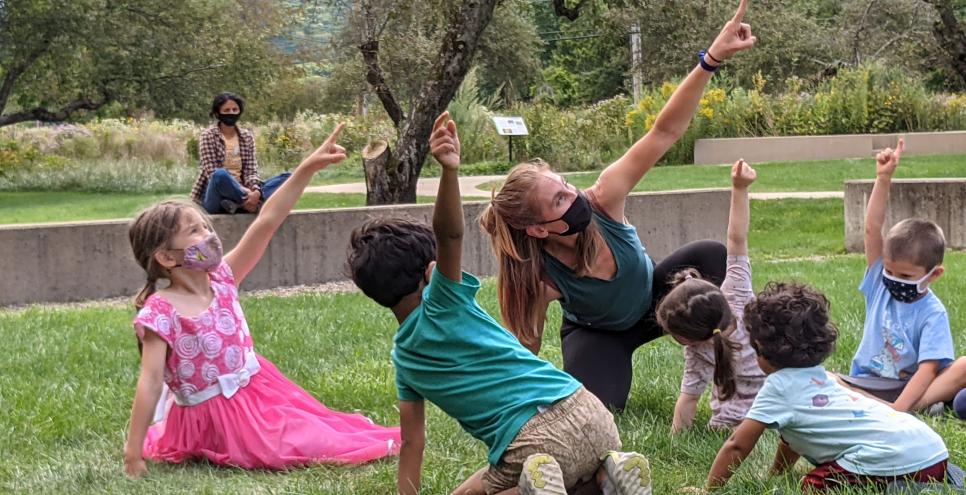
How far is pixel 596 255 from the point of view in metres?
4.34

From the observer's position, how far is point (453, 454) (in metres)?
4.24

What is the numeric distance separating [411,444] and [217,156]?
640cm

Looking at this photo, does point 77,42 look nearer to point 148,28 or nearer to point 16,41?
point 16,41

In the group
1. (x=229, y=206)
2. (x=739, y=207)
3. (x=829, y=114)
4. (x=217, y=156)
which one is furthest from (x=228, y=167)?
(x=829, y=114)

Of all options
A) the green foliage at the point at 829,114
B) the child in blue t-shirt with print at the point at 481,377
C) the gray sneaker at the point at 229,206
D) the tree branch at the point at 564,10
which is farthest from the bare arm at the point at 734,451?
the green foliage at the point at 829,114

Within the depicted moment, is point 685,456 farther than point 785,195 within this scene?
No

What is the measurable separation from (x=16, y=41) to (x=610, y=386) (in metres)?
21.7

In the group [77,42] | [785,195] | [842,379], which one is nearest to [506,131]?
[785,195]

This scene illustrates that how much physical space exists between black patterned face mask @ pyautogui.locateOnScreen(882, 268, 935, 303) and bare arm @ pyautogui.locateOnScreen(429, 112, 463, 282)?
2.25 metres

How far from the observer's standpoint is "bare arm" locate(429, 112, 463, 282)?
2.85 meters

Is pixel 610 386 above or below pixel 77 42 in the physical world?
below

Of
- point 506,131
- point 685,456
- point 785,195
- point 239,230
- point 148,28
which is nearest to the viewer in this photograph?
point 685,456

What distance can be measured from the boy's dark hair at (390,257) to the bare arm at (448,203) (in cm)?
21

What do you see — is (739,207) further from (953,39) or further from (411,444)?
(953,39)
